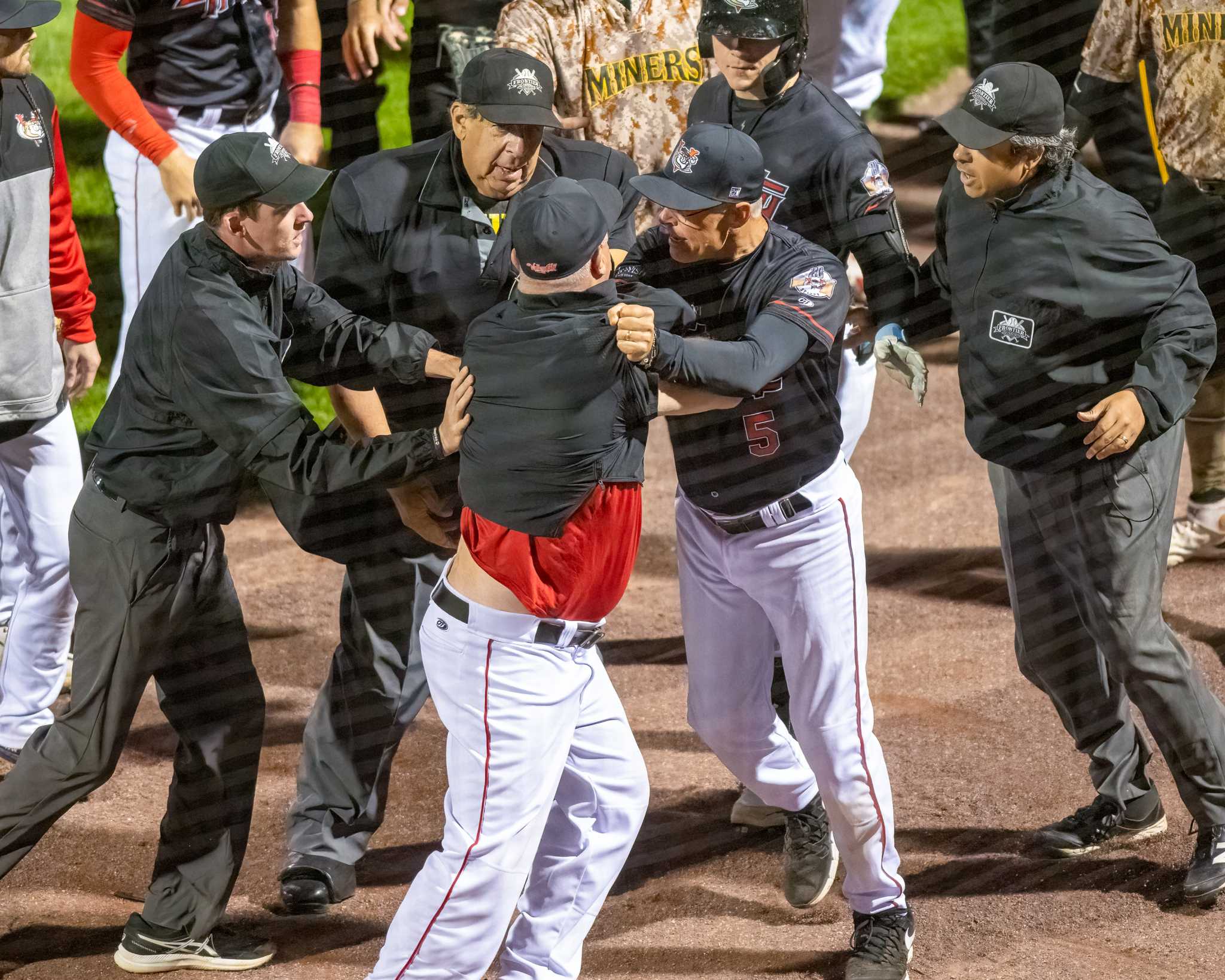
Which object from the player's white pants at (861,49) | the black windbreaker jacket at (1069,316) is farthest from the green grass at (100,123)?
the black windbreaker jacket at (1069,316)

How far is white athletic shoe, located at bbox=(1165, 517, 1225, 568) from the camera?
5785 mm

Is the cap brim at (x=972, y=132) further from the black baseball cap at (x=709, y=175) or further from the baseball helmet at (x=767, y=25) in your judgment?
the black baseball cap at (x=709, y=175)

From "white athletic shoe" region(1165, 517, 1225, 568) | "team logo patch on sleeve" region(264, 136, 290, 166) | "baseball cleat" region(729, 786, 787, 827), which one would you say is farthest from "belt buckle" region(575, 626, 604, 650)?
"white athletic shoe" region(1165, 517, 1225, 568)

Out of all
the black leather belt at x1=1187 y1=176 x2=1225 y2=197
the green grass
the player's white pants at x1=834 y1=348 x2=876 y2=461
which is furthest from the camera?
the green grass

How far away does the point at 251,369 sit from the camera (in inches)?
125

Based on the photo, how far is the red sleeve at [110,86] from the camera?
5.14 m

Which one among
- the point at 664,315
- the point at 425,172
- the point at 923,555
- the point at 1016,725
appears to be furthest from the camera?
the point at 923,555

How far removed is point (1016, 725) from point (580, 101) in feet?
7.57

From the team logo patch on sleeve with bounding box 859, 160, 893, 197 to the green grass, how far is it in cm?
363

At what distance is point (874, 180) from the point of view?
3.92 meters

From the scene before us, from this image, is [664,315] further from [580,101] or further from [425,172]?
[580,101]

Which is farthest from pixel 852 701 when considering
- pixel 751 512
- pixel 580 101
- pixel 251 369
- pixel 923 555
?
pixel 923 555

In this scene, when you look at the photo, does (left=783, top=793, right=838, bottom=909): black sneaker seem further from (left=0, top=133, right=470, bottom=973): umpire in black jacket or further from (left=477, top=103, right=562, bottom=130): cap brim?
(left=477, top=103, right=562, bottom=130): cap brim

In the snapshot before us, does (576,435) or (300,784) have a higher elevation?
(576,435)
